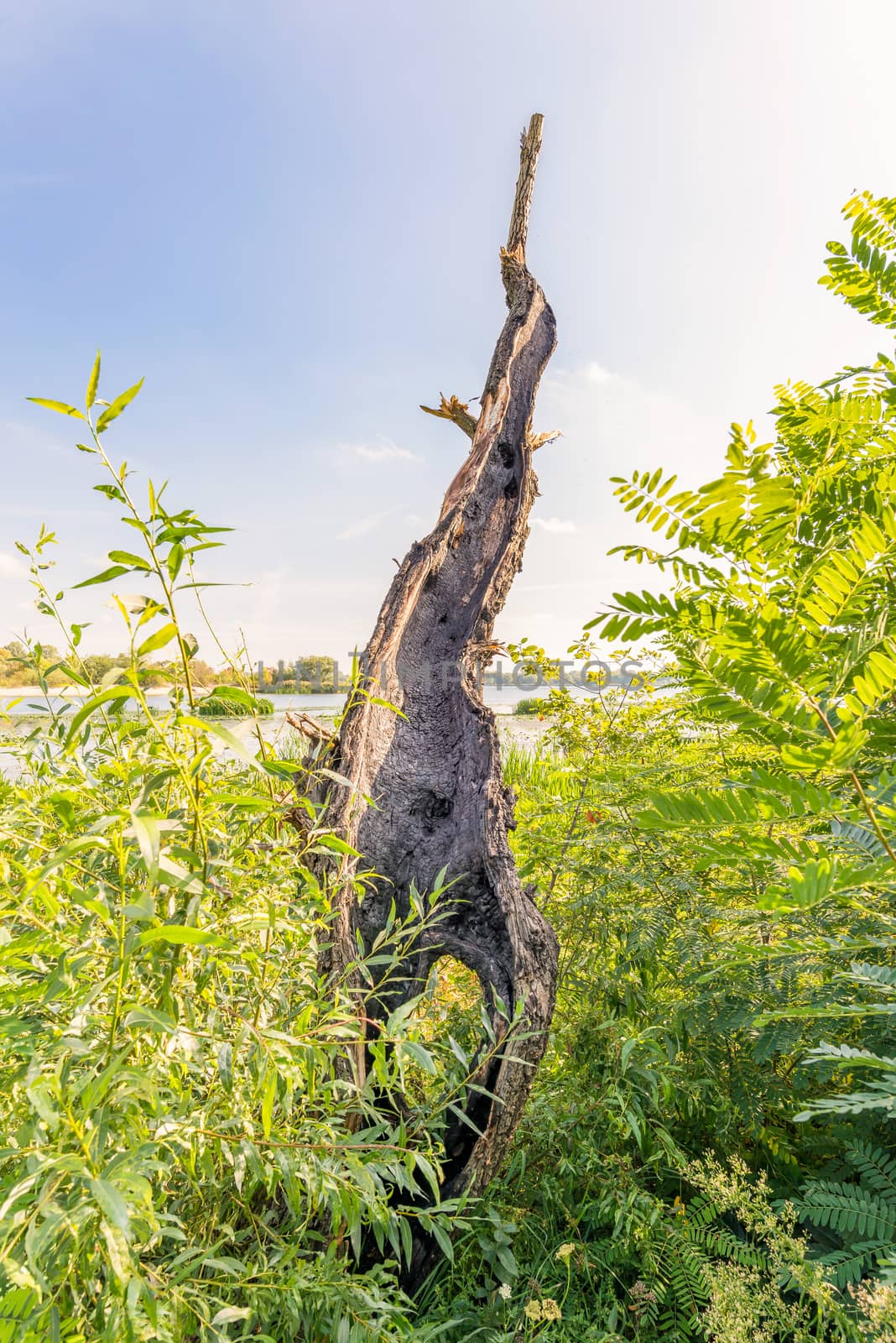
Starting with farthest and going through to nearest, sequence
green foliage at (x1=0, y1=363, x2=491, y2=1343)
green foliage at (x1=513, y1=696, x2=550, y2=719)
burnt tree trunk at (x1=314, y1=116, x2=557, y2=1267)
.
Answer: green foliage at (x1=513, y1=696, x2=550, y2=719)
burnt tree trunk at (x1=314, y1=116, x2=557, y2=1267)
green foliage at (x1=0, y1=363, x2=491, y2=1343)

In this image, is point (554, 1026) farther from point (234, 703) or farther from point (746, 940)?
point (234, 703)

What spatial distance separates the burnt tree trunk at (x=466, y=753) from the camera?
1.65 metres

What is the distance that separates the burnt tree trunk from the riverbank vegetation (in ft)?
0.45

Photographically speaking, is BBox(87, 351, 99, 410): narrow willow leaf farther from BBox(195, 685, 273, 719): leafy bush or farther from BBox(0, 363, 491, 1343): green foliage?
BBox(195, 685, 273, 719): leafy bush

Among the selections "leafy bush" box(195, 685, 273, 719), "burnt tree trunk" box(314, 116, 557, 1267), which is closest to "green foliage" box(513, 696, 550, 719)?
"burnt tree trunk" box(314, 116, 557, 1267)

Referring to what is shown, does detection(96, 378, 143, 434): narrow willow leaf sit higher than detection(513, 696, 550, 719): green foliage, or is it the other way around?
detection(96, 378, 143, 434): narrow willow leaf

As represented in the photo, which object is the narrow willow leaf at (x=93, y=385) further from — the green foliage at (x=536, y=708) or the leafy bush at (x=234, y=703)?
the green foliage at (x=536, y=708)

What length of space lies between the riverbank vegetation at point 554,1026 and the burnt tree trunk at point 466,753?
0.14m

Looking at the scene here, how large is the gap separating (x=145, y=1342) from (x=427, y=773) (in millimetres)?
1493

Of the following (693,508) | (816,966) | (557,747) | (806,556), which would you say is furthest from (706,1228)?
(557,747)

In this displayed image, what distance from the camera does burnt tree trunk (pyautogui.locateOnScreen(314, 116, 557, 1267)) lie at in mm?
1646

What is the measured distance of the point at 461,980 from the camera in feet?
7.57

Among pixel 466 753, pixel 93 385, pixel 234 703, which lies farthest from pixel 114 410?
pixel 466 753

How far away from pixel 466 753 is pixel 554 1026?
92cm
